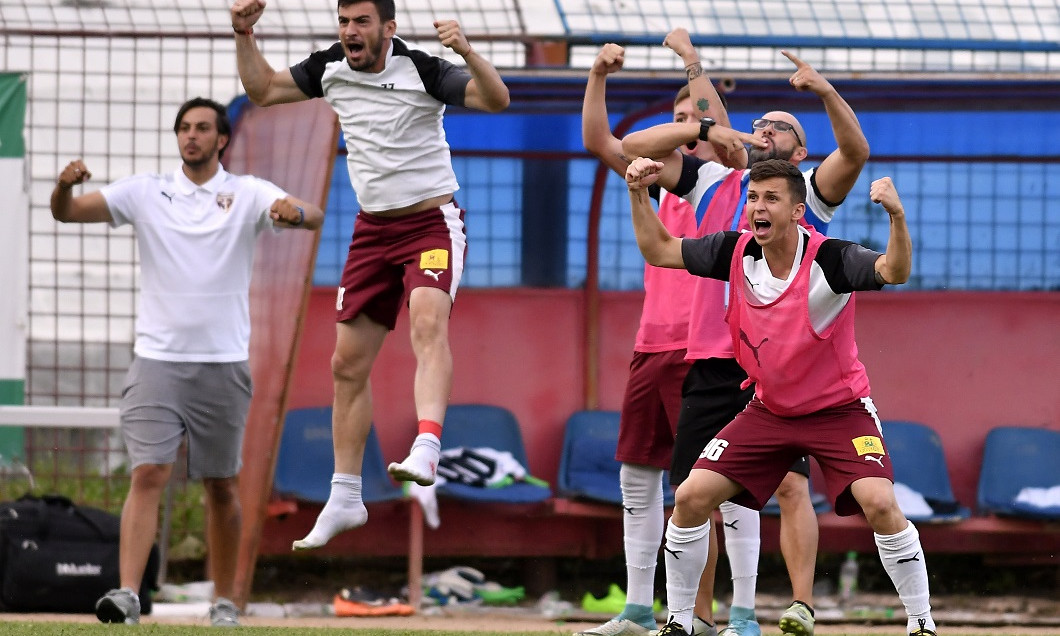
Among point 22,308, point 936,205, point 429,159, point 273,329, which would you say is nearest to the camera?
point 429,159

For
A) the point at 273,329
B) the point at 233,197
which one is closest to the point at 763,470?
the point at 233,197

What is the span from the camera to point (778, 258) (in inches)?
212

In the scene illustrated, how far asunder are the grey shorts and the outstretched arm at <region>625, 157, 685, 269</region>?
221 centimetres

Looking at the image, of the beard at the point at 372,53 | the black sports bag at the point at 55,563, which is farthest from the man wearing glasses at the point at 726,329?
the black sports bag at the point at 55,563

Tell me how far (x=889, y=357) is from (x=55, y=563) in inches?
181

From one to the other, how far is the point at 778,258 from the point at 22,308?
4560mm

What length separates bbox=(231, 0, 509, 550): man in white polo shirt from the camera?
5648mm

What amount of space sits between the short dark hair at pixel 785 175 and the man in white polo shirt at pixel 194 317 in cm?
212

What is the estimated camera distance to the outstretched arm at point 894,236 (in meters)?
4.92

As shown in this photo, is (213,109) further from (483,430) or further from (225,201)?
(483,430)

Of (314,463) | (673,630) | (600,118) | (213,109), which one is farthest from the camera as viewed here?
(314,463)

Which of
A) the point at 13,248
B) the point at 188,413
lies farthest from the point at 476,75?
the point at 13,248

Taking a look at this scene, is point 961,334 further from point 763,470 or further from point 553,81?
point 763,470

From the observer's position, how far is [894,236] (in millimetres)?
4941
